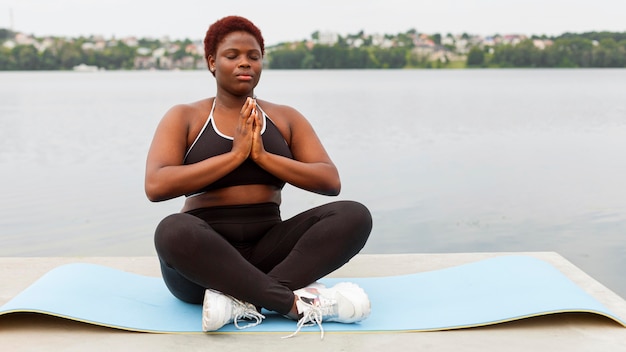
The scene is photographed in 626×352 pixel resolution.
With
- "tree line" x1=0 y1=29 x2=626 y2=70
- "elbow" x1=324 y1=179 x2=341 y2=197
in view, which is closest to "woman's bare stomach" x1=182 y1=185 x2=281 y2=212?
"elbow" x1=324 y1=179 x2=341 y2=197

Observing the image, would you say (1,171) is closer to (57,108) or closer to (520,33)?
(57,108)

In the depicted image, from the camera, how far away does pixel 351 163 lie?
1290 cm

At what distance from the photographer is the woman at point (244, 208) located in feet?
11.0

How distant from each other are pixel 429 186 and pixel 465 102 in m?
21.0

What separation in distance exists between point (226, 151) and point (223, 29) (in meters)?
0.57

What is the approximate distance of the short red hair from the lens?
3.74 metres

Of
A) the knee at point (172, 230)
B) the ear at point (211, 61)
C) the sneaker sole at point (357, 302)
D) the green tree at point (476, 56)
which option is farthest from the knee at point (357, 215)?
the green tree at point (476, 56)

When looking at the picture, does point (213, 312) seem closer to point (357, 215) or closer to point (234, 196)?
point (234, 196)

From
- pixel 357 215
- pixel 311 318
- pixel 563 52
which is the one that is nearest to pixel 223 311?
pixel 311 318

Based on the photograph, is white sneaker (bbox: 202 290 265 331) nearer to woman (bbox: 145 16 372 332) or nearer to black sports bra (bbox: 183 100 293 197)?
woman (bbox: 145 16 372 332)

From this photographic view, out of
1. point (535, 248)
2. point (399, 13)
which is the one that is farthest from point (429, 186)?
point (399, 13)

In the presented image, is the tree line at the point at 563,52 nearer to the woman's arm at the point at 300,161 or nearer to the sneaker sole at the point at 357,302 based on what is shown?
the woman's arm at the point at 300,161

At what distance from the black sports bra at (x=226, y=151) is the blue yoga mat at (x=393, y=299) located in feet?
1.97

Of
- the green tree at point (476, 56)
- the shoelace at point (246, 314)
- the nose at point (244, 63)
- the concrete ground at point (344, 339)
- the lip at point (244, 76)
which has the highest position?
the nose at point (244, 63)
